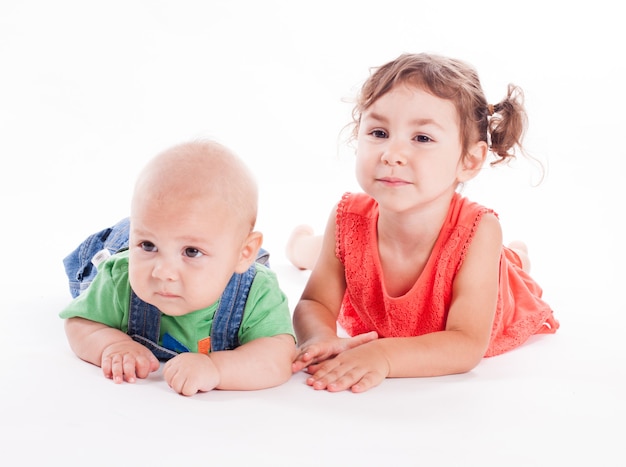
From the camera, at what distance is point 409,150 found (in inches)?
78.4

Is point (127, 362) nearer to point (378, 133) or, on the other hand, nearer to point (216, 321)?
point (216, 321)

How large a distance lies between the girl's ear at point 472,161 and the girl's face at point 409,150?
7cm

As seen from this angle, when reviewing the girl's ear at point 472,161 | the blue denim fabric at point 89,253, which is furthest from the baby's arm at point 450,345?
the blue denim fabric at point 89,253

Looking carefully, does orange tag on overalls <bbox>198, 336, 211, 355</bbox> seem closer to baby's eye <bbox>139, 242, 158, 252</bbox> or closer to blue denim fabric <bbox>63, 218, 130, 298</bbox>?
baby's eye <bbox>139, 242, 158, 252</bbox>

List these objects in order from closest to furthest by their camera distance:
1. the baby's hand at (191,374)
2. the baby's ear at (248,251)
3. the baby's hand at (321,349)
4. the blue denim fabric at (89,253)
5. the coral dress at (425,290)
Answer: the baby's hand at (191,374), the baby's ear at (248,251), the baby's hand at (321,349), the coral dress at (425,290), the blue denim fabric at (89,253)

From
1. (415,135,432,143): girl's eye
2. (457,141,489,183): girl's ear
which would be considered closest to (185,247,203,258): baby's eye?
(415,135,432,143): girl's eye

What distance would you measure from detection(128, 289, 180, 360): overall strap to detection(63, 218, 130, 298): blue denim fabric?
36 centimetres

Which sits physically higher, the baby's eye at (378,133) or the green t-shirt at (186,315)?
the baby's eye at (378,133)

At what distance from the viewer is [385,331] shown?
2.24 metres

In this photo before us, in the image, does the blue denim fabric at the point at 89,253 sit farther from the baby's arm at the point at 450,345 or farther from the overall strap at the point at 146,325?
the baby's arm at the point at 450,345

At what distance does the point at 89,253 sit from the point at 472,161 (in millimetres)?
1091

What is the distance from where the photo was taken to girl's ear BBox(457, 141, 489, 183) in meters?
2.11

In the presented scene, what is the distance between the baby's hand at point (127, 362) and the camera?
1.75 m

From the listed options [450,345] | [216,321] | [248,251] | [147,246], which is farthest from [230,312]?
[450,345]
